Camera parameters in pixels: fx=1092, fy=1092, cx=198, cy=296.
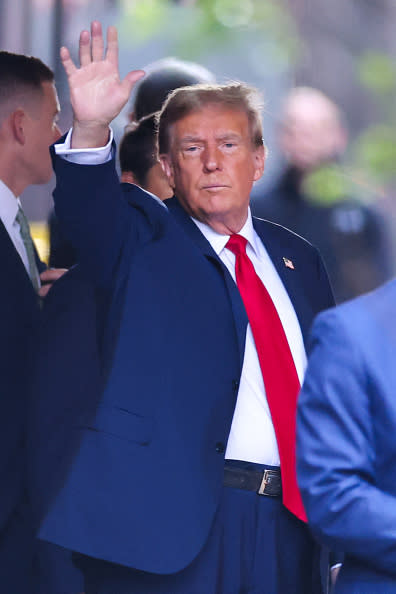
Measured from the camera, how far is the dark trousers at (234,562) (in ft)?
7.38

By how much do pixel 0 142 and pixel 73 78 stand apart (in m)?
1.05

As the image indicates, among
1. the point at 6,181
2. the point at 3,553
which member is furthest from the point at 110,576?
the point at 6,181

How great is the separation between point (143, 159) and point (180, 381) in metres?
1.07

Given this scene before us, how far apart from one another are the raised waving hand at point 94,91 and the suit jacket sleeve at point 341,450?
0.73m

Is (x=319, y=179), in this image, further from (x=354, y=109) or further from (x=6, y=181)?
(x=6, y=181)

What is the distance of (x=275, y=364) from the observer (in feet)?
7.76

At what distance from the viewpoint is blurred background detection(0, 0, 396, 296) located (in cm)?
370

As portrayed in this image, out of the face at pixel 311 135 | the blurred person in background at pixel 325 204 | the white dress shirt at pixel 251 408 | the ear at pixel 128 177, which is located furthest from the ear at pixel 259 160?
the face at pixel 311 135

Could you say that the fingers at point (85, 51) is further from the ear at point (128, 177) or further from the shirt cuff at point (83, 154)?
the ear at point (128, 177)

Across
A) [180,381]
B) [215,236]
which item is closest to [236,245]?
[215,236]

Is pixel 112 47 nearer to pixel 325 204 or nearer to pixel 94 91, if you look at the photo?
pixel 94 91

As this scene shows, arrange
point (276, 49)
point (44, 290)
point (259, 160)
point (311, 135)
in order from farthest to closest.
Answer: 1. point (311, 135)
2. point (276, 49)
3. point (44, 290)
4. point (259, 160)

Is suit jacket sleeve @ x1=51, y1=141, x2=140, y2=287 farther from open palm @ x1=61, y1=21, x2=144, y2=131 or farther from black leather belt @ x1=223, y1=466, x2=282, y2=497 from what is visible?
black leather belt @ x1=223, y1=466, x2=282, y2=497

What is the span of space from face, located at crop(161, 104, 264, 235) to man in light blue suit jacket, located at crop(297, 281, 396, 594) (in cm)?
83
